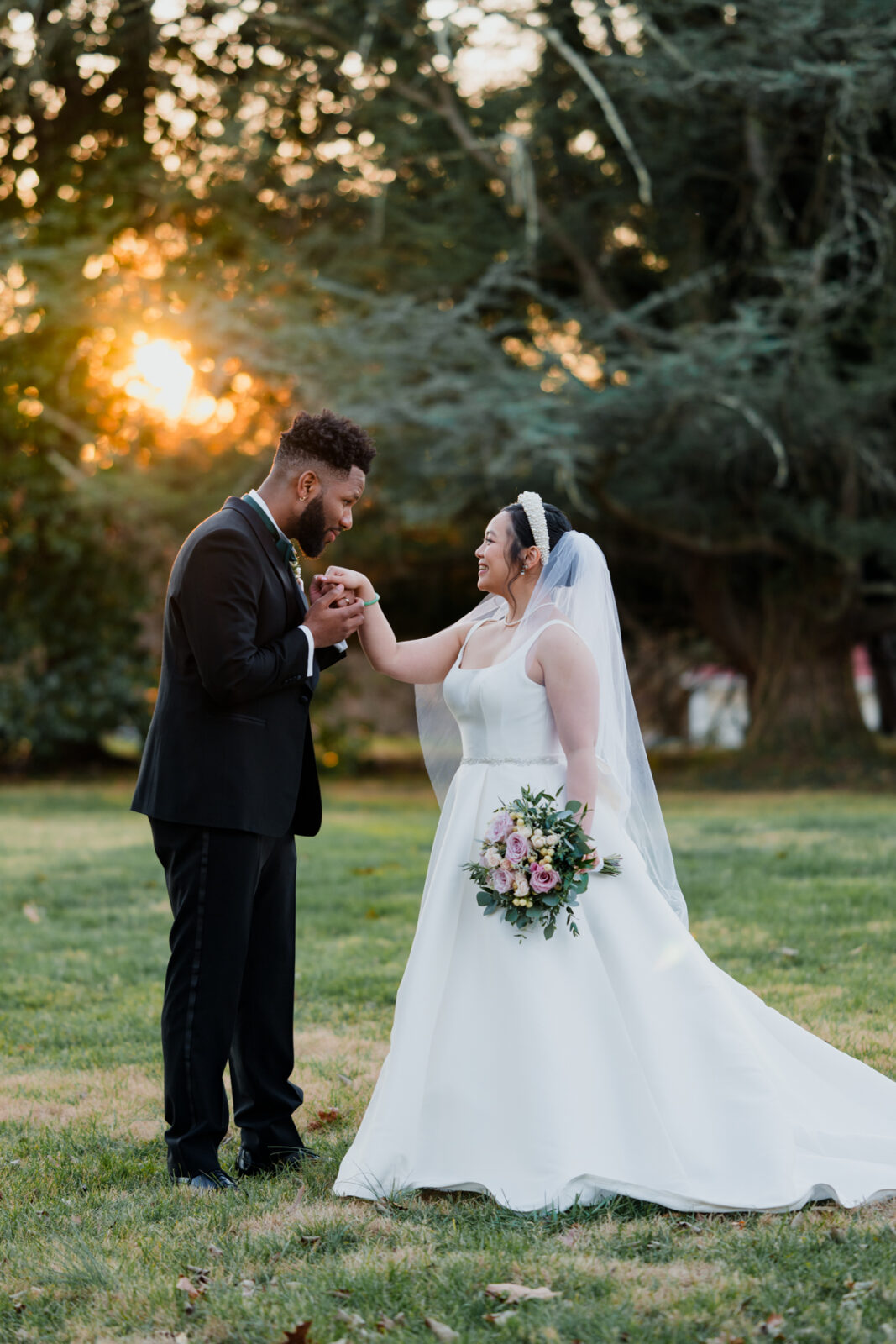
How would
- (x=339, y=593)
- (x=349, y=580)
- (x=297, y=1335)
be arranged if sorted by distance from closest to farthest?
(x=297, y=1335)
(x=339, y=593)
(x=349, y=580)

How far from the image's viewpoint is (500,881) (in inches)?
157

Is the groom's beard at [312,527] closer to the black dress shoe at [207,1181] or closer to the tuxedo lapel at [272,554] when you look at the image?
the tuxedo lapel at [272,554]

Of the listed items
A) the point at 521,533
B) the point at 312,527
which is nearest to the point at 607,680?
the point at 521,533

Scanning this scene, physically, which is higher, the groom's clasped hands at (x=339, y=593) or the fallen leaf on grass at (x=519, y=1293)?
the groom's clasped hands at (x=339, y=593)

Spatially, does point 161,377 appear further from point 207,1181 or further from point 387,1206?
point 387,1206

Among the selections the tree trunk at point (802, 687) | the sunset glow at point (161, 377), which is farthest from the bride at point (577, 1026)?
the tree trunk at point (802, 687)

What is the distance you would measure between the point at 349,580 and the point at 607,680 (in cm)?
91

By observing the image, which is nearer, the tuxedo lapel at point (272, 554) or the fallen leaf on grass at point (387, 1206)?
the fallen leaf on grass at point (387, 1206)

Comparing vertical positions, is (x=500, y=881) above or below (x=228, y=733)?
below

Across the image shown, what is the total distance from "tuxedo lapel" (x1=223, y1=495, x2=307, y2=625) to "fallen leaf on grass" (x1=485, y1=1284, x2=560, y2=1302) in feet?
6.76

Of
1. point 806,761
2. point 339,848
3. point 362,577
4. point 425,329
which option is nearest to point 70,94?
point 425,329

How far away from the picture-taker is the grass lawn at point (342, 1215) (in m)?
3.05

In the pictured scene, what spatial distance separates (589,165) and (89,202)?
243 inches

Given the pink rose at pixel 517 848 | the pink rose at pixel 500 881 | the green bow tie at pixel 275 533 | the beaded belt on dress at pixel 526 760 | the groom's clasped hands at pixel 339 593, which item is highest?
the green bow tie at pixel 275 533
